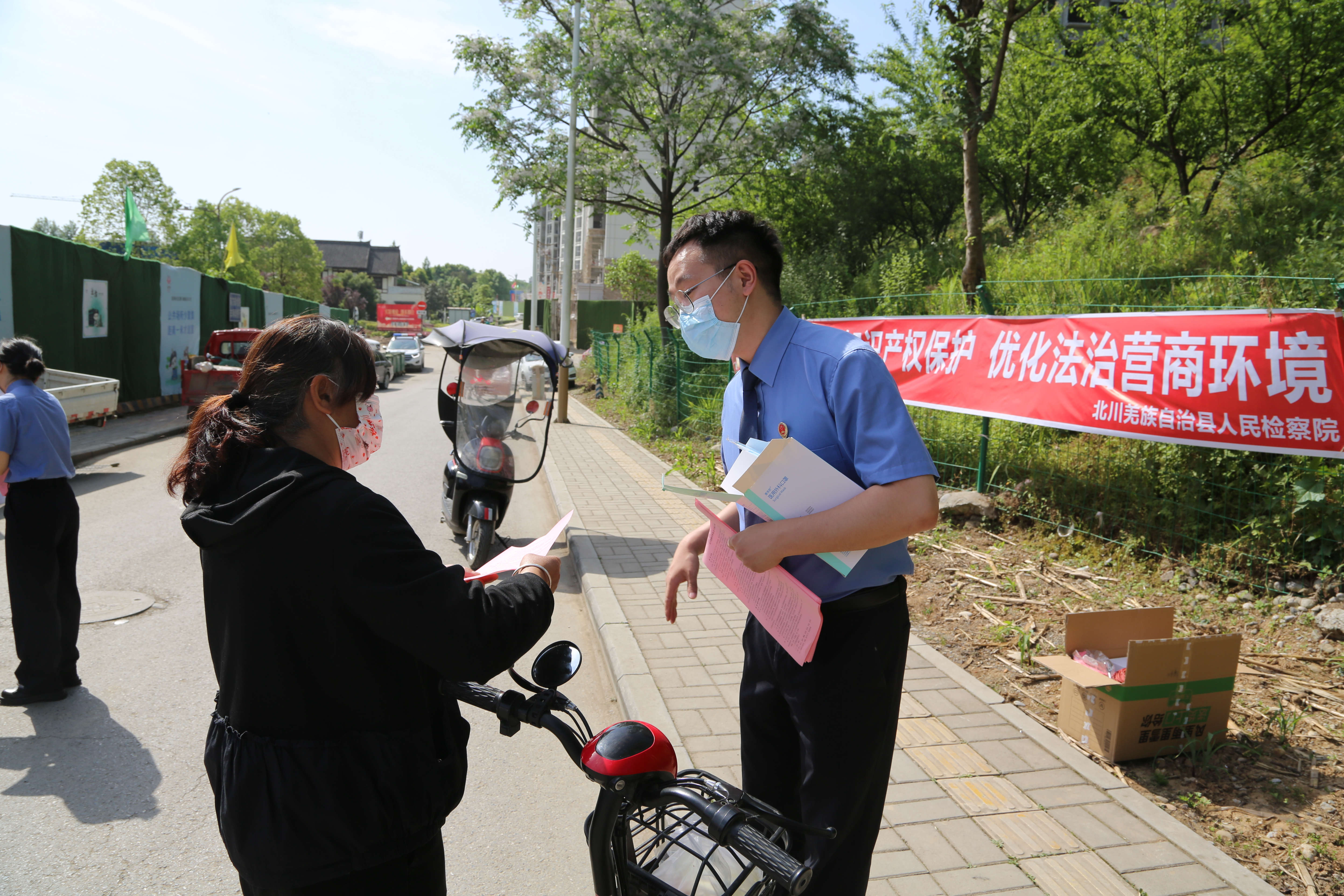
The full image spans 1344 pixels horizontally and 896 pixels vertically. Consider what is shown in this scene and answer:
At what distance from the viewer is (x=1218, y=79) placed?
1273 centimetres

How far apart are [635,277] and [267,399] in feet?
133

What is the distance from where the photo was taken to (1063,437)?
24.1 feet

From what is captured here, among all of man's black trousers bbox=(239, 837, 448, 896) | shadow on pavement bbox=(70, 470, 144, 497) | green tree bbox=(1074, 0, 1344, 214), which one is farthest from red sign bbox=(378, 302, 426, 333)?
man's black trousers bbox=(239, 837, 448, 896)

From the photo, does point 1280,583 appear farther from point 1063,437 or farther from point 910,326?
point 910,326

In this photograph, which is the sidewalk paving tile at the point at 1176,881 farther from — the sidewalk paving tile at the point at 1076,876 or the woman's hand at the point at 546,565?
the woman's hand at the point at 546,565

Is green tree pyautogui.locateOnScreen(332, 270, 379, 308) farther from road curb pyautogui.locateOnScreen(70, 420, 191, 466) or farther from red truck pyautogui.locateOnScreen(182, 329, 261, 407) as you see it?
road curb pyautogui.locateOnScreen(70, 420, 191, 466)

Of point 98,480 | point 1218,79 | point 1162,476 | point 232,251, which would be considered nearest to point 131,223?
point 232,251

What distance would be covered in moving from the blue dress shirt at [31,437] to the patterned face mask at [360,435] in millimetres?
3286

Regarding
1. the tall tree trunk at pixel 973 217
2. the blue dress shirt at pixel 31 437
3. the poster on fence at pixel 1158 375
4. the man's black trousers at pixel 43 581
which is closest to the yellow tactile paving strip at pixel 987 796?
the poster on fence at pixel 1158 375

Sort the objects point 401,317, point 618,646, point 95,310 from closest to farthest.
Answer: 1. point 618,646
2. point 95,310
3. point 401,317

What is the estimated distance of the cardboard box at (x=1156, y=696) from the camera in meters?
3.47

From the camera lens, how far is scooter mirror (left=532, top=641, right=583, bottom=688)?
1.68 metres

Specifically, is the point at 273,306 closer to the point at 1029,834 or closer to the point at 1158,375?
the point at 1158,375

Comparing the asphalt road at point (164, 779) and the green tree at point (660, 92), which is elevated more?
the green tree at point (660, 92)
